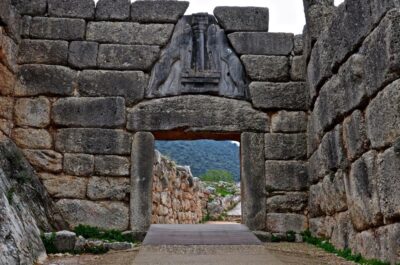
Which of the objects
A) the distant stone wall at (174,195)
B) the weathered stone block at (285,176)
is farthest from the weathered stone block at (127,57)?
the distant stone wall at (174,195)

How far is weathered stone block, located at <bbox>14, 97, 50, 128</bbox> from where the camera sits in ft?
21.5

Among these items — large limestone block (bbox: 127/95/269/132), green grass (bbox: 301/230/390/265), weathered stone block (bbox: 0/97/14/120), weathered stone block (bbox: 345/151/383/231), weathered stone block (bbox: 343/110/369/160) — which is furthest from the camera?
large limestone block (bbox: 127/95/269/132)

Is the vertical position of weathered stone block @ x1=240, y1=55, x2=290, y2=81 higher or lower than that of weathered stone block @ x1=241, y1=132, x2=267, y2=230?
higher

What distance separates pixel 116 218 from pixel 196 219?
6.94m

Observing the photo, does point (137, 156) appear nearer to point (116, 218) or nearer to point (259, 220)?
point (116, 218)

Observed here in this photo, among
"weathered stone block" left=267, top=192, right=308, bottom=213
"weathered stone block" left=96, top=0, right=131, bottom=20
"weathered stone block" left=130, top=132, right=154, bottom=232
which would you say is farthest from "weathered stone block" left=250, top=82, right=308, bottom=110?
"weathered stone block" left=96, top=0, right=131, bottom=20

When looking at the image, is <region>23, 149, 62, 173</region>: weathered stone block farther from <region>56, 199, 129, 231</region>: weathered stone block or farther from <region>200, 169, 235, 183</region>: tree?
<region>200, 169, 235, 183</region>: tree

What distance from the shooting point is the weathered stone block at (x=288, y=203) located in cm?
650

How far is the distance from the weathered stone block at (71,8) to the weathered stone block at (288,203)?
382 cm

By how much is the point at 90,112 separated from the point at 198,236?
7.84ft

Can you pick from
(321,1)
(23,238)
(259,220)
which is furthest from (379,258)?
(321,1)

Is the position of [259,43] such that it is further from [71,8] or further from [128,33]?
[71,8]

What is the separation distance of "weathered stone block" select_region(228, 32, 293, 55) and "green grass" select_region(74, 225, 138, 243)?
3.15 m

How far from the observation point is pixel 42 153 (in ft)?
21.2
